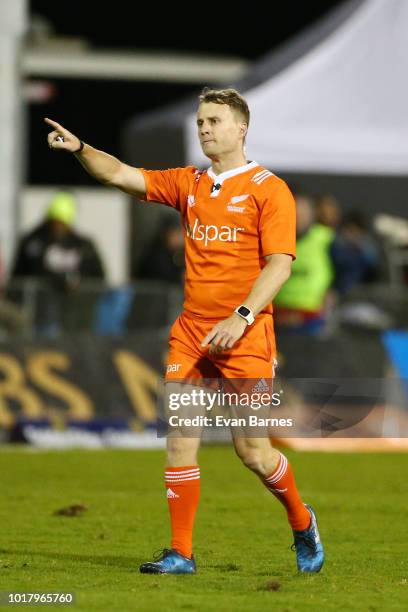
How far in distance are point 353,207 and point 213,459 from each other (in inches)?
216

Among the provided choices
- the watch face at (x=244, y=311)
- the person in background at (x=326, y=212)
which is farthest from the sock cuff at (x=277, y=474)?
the person in background at (x=326, y=212)

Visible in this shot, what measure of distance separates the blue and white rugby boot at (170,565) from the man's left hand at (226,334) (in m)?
1.05

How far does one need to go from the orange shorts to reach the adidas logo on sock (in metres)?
0.03

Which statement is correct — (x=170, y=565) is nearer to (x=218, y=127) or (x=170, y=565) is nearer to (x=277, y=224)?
(x=277, y=224)

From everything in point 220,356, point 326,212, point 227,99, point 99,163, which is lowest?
point 220,356

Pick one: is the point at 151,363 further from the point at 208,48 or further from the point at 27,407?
the point at 208,48

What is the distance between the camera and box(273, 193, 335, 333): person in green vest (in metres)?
16.5

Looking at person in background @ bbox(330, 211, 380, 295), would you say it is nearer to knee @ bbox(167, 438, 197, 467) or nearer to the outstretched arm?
the outstretched arm

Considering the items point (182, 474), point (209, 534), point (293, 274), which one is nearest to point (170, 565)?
point (182, 474)

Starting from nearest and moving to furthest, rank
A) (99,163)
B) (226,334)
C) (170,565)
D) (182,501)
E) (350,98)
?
(226,334)
(170,565)
(182,501)
(99,163)
(350,98)

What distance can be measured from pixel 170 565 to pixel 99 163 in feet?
6.88

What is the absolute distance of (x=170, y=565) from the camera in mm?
7824

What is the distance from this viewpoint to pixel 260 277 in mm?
7762

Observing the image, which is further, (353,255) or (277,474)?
(353,255)
